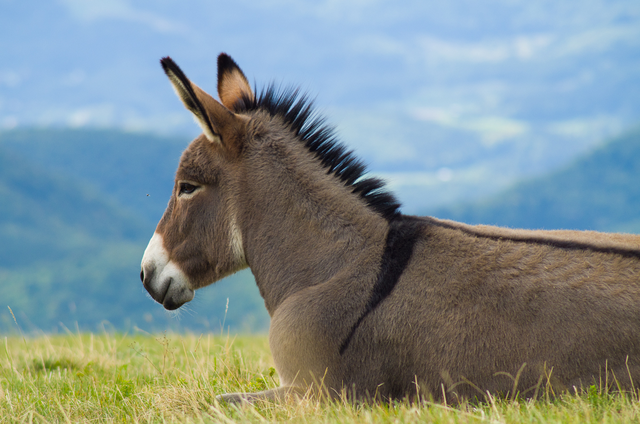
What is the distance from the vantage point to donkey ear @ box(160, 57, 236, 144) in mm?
3938

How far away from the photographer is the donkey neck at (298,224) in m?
4.06

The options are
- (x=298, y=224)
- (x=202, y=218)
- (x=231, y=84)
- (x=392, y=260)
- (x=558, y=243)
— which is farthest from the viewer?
(x=231, y=84)

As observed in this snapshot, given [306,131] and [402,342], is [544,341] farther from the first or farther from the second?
[306,131]

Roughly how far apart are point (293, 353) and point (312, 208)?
1.09m

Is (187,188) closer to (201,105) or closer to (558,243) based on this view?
(201,105)

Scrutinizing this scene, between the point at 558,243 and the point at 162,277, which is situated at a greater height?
the point at 558,243

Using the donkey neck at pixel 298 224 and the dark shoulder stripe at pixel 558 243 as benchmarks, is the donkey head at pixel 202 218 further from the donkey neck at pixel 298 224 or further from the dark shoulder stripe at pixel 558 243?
the dark shoulder stripe at pixel 558 243

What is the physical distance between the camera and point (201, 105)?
13.3ft

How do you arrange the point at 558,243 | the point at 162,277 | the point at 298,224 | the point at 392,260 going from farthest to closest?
the point at 162,277
the point at 298,224
the point at 392,260
the point at 558,243

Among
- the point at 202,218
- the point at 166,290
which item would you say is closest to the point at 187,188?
the point at 202,218

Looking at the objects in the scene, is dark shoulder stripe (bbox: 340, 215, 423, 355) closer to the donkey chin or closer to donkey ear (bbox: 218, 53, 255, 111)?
the donkey chin

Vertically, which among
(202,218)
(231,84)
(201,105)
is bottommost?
(202,218)

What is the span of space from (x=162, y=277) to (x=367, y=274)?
1.78 metres

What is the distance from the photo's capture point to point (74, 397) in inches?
173
